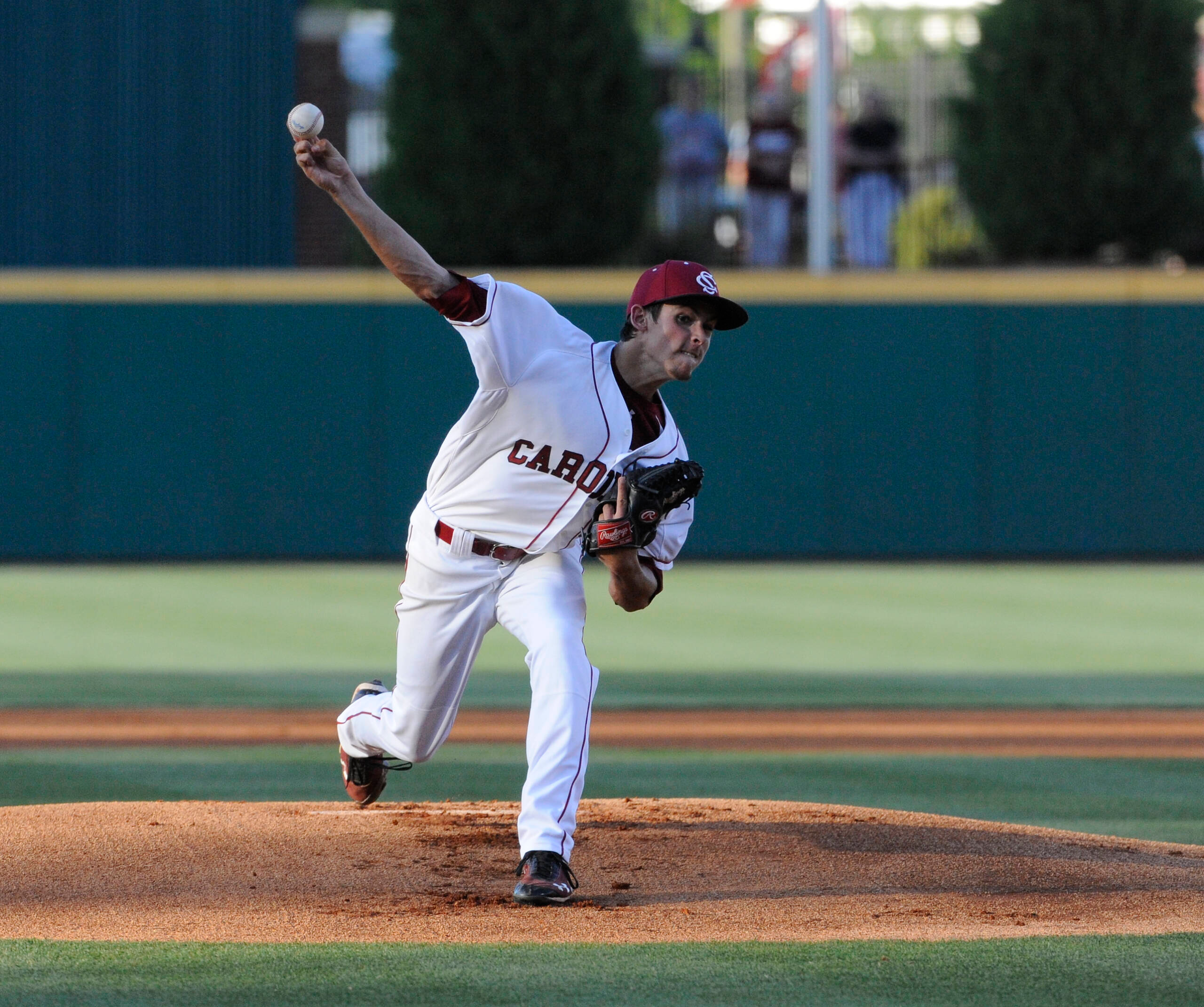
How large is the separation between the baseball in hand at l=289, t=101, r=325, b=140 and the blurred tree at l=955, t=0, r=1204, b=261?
41.4 feet

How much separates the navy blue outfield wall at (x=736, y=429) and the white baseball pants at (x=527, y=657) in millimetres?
9975

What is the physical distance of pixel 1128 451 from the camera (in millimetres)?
15469

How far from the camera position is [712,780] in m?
6.91

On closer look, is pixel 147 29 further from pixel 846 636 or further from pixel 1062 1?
pixel 846 636

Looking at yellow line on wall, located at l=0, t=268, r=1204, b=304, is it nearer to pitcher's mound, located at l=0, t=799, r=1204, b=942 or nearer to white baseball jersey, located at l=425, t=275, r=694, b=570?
pitcher's mound, located at l=0, t=799, r=1204, b=942

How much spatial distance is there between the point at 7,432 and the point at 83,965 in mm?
11797

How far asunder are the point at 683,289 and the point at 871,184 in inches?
485

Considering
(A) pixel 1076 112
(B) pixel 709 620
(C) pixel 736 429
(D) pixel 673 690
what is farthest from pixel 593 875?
(A) pixel 1076 112

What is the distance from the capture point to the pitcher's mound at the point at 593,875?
14.7 feet

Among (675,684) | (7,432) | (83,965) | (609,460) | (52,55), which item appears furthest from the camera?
(52,55)

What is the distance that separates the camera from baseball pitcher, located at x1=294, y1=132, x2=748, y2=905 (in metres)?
4.73

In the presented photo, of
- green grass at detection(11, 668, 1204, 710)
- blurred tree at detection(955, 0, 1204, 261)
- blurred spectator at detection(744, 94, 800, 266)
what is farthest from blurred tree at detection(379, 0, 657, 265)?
green grass at detection(11, 668, 1204, 710)

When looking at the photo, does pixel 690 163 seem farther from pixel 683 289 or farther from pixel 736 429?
pixel 683 289

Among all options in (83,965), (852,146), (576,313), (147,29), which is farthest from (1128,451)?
(83,965)
